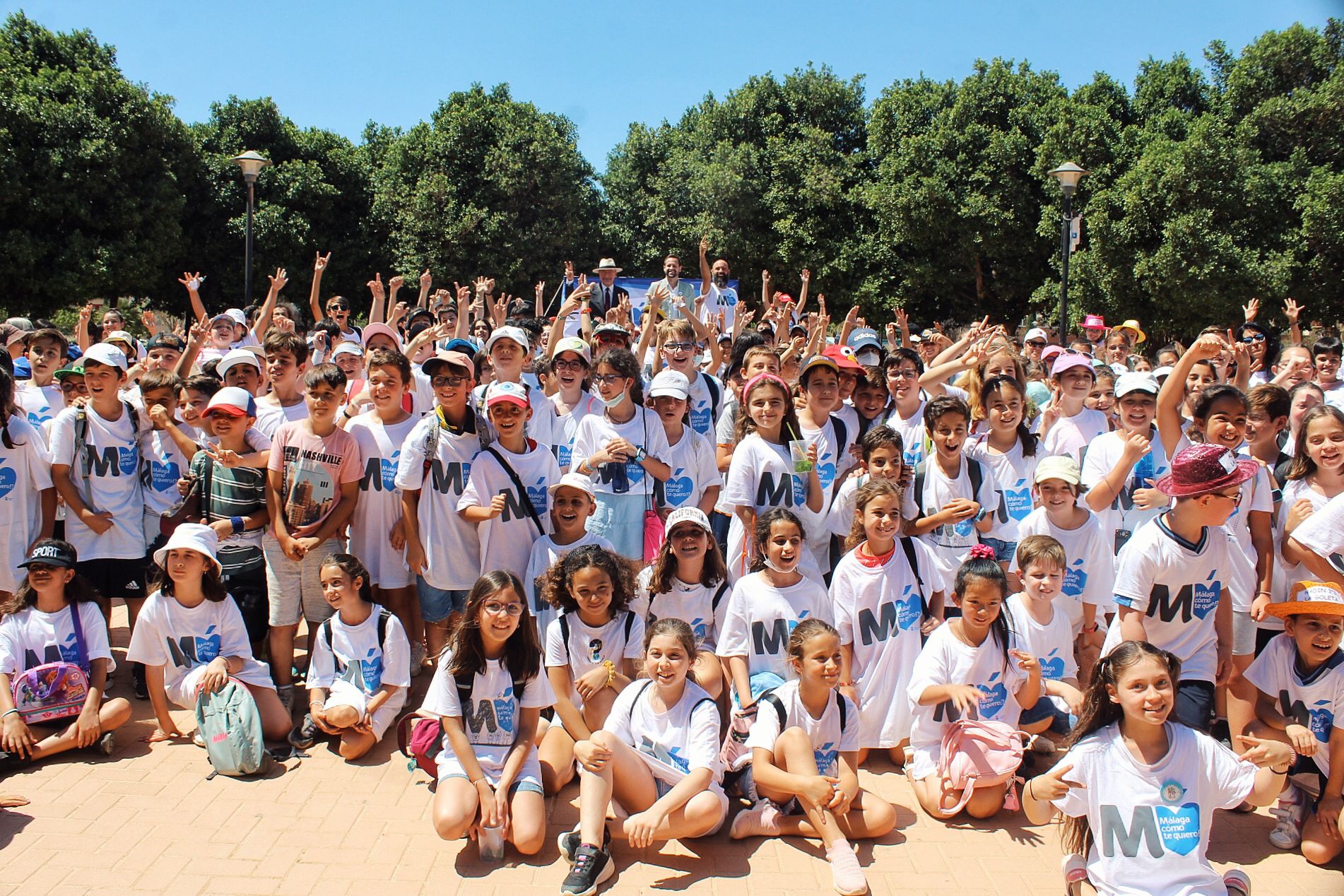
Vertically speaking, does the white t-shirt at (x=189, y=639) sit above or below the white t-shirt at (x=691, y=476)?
below

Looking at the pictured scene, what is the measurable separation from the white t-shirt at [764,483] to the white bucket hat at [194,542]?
8.39 ft

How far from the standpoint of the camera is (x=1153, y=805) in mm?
3016

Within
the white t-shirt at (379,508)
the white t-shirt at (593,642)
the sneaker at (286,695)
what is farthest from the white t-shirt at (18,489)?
the white t-shirt at (593,642)

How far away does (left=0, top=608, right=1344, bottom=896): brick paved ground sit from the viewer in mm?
3332

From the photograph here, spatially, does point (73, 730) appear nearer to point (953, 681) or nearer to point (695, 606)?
point (695, 606)

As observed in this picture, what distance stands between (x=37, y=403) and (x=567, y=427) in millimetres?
3611

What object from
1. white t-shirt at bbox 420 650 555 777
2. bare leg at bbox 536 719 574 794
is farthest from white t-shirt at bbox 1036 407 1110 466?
white t-shirt at bbox 420 650 555 777

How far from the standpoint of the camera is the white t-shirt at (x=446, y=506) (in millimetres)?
4621

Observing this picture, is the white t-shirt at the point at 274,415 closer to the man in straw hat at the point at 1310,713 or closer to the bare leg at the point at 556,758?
the bare leg at the point at 556,758

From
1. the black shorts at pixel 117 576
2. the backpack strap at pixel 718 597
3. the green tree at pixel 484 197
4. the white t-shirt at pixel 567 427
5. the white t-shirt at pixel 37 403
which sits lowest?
the backpack strap at pixel 718 597

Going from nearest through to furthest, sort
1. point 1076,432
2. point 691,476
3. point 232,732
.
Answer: point 232,732, point 691,476, point 1076,432

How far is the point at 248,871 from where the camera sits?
3369 mm

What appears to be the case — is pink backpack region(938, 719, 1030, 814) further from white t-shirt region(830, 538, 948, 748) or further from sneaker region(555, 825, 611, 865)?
sneaker region(555, 825, 611, 865)

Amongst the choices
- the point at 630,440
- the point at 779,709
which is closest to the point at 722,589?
the point at 779,709
